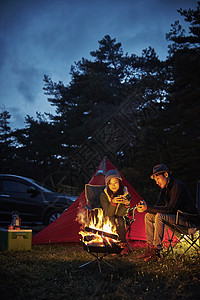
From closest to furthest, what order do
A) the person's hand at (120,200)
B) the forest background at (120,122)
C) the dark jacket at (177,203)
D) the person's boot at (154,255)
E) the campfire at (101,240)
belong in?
the campfire at (101,240) < the person's boot at (154,255) < the dark jacket at (177,203) < the person's hand at (120,200) < the forest background at (120,122)

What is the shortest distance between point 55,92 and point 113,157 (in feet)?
24.7

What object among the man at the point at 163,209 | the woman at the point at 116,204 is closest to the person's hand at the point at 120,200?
the woman at the point at 116,204

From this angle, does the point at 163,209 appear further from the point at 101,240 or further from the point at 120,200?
the point at 101,240

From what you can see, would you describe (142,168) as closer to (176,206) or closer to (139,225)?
(139,225)

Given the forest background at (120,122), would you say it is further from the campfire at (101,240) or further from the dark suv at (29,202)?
the campfire at (101,240)

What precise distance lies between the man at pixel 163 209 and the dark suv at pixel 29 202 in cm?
306

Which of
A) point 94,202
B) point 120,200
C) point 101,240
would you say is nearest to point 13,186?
point 94,202

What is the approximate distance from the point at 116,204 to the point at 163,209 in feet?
2.06

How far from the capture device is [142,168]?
48.1 ft

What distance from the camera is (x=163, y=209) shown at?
3.72m

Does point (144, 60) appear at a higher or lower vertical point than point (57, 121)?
higher

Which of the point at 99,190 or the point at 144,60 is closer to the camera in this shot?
the point at 99,190

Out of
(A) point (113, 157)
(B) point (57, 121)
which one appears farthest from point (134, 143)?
(B) point (57, 121)

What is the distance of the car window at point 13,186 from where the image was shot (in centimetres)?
690
